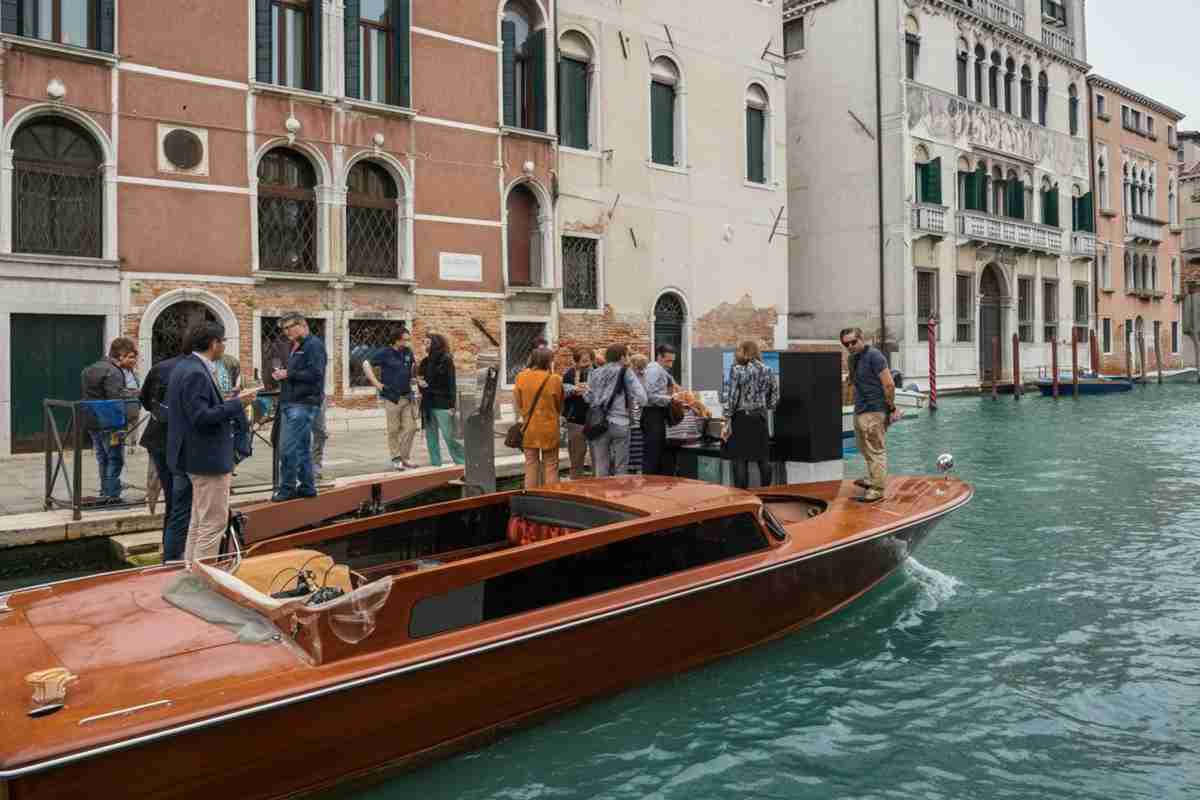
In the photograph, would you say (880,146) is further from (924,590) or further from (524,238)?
(924,590)

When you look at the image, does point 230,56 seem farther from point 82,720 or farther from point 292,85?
point 82,720

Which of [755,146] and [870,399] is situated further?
[755,146]

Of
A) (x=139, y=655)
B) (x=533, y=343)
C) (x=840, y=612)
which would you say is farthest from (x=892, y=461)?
(x=139, y=655)

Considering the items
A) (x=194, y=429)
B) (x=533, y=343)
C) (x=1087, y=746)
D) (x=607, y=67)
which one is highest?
(x=607, y=67)

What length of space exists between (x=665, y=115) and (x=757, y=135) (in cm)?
268

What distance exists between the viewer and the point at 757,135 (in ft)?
A: 66.4

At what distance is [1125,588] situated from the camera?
6.50m

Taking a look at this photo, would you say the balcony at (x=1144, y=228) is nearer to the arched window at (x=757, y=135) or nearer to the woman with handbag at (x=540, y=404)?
the arched window at (x=757, y=135)

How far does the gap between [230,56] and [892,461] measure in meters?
9.65

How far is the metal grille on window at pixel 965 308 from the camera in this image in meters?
26.4

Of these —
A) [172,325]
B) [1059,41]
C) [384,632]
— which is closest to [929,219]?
[1059,41]

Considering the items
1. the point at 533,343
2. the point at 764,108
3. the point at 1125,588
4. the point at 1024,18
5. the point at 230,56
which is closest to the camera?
the point at 1125,588

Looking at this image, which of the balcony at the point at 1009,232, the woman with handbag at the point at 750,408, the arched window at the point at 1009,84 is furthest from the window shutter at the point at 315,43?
the arched window at the point at 1009,84

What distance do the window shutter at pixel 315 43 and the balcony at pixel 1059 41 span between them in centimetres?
2356
